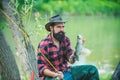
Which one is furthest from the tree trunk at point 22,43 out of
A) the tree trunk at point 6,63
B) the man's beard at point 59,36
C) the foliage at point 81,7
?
the foliage at point 81,7

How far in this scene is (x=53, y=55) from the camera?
6754 millimetres

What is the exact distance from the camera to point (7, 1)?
267 inches

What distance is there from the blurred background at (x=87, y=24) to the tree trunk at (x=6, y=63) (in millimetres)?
359

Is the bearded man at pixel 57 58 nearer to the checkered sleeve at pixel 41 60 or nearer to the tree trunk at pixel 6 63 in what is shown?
the checkered sleeve at pixel 41 60

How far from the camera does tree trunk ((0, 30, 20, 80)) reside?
6676 mm

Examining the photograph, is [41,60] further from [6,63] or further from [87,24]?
[87,24]

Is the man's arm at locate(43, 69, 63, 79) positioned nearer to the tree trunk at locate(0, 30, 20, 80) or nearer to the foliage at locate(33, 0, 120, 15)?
the tree trunk at locate(0, 30, 20, 80)

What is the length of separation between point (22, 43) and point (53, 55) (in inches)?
21.9

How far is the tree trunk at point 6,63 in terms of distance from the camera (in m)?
6.68

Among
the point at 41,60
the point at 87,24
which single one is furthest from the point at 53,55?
the point at 87,24

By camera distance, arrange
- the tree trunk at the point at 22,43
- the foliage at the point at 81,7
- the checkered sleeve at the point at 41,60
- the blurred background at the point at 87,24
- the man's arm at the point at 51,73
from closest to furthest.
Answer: the tree trunk at the point at 22,43 < the man's arm at the point at 51,73 < the checkered sleeve at the point at 41,60 < the blurred background at the point at 87,24 < the foliage at the point at 81,7

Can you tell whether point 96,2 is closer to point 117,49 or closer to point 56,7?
point 56,7

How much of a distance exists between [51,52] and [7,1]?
36.2 inches

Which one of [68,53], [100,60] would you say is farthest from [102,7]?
[68,53]
